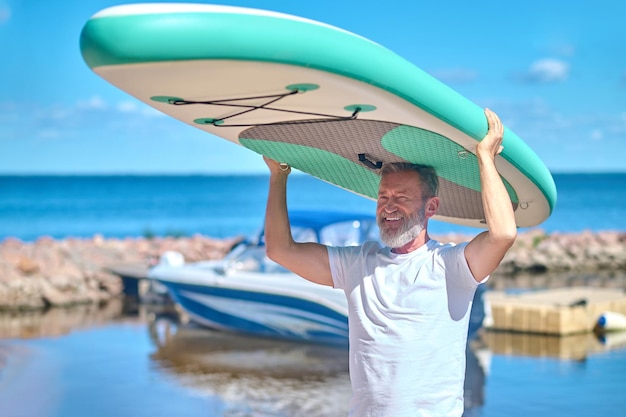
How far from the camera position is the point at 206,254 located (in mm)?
17984

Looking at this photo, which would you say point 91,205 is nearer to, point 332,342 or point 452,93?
point 332,342

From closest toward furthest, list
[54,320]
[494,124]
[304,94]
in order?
[304,94] → [494,124] → [54,320]

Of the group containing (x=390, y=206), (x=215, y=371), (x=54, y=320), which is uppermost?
Result: (x=390, y=206)

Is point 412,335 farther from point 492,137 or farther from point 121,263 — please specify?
point 121,263

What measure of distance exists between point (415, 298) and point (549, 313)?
8.85 m

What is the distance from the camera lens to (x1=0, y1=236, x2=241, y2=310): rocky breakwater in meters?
14.5

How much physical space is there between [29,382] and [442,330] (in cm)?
712

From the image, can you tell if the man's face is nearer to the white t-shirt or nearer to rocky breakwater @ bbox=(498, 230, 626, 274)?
the white t-shirt

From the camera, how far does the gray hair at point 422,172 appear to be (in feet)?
11.7

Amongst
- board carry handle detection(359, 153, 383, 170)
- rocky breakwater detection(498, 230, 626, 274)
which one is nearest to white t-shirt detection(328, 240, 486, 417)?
board carry handle detection(359, 153, 383, 170)

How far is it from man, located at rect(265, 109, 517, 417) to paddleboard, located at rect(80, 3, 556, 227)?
0.75ft

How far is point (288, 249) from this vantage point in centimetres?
364

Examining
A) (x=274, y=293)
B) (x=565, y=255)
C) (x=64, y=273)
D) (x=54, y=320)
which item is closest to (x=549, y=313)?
(x=274, y=293)

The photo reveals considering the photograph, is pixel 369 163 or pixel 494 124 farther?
pixel 369 163
